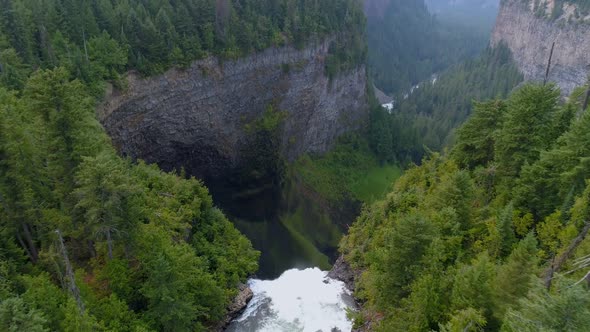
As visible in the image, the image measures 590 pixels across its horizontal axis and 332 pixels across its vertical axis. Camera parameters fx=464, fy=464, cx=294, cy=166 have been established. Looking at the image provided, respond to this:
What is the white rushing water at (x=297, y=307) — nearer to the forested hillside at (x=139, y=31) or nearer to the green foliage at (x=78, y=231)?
the green foliage at (x=78, y=231)

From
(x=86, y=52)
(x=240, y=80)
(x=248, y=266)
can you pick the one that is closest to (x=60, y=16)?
(x=86, y=52)

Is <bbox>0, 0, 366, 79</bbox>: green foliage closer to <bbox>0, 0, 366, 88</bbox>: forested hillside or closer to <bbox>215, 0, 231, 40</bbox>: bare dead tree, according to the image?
<bbox>0, 0, 366, 88</bbox>: forested hillside

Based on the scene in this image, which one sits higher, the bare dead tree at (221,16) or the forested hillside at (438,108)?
the bare dead tree at (221,16)

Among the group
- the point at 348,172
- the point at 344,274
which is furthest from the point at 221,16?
the point at 344,274

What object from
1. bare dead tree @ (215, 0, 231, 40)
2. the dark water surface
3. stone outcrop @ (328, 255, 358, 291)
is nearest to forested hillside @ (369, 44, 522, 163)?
the dark water surface

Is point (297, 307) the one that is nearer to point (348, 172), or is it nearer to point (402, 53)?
point (348, 172)

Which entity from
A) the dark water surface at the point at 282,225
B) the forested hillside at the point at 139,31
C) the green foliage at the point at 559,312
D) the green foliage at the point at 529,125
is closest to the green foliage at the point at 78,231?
the forested hillside at the point at 139,31

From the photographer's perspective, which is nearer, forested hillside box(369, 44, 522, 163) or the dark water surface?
the dark water surface

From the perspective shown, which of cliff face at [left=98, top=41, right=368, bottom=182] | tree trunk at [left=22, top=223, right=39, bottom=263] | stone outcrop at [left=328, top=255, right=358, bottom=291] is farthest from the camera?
cliff face at [left=98, top=41, right=368, bottom=182]
